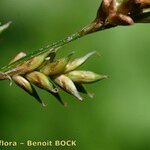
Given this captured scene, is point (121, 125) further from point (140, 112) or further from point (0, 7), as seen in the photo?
point (0, 7)

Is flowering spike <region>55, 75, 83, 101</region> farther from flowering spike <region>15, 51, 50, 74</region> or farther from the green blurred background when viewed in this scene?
the green blurred background

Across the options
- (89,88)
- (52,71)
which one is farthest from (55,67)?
(89,88)

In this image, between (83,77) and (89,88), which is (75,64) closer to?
(83,77)

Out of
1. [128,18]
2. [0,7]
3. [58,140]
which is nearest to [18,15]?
[0,7]

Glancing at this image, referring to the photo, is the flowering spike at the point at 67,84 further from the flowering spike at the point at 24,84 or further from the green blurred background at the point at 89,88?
the green blurred background at the point at 89,88

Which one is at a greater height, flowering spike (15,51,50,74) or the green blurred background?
flowering spike (15,51,50,74)

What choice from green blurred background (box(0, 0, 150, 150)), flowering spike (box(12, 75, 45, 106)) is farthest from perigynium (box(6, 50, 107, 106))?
green blurred background (box(0, 0, 150, 150))

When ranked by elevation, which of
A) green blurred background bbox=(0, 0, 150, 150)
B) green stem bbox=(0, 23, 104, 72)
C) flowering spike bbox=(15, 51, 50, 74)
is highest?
green stem bbox=(0, 23, 104, 72)
